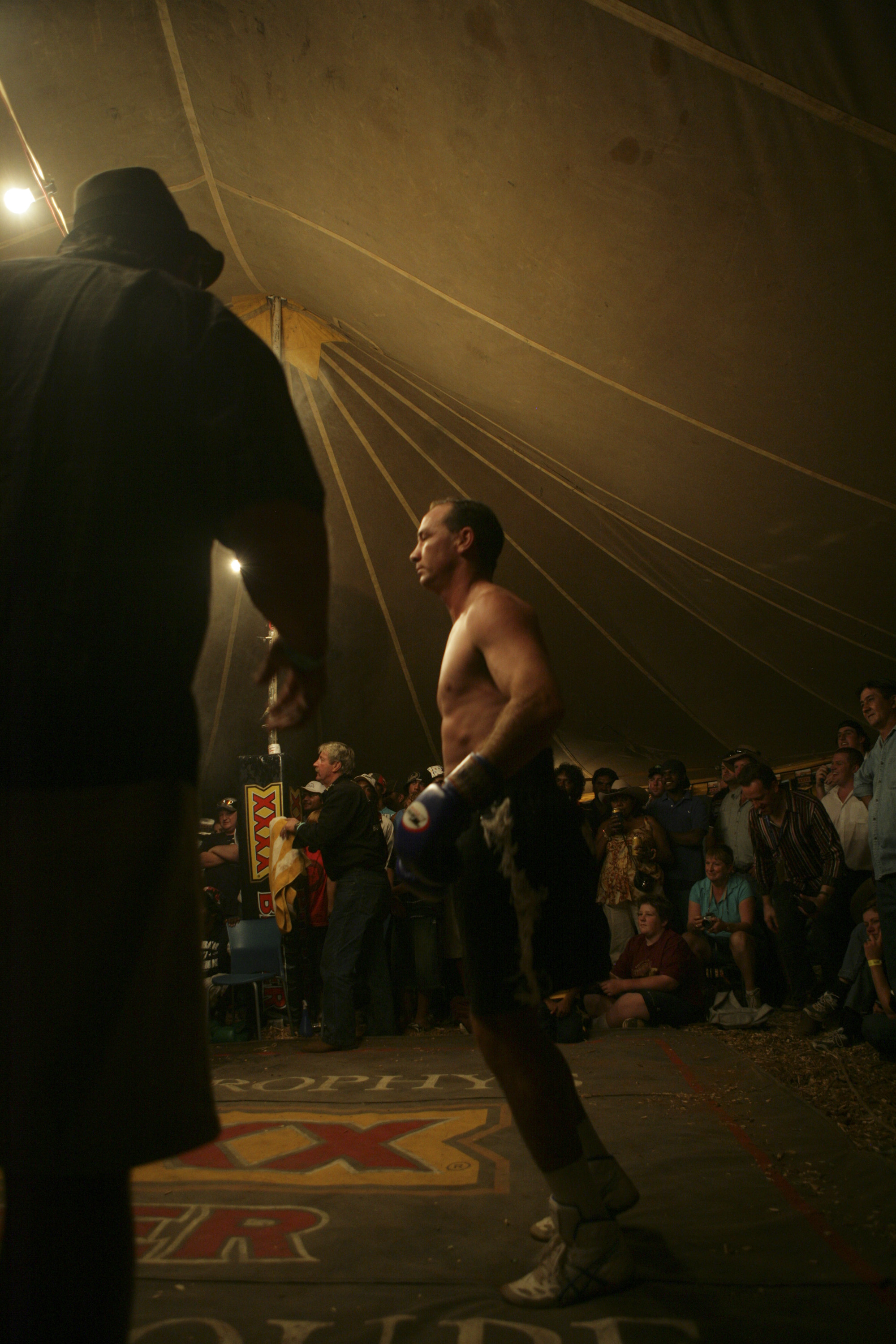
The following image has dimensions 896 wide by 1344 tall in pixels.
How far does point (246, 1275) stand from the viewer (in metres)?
1.57

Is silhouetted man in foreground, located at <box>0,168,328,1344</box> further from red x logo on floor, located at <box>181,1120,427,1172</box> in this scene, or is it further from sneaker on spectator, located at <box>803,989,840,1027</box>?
sneaker on spectator, located at <box>803,989,840,1027</box>

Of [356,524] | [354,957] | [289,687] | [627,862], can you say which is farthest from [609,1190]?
[356,524]

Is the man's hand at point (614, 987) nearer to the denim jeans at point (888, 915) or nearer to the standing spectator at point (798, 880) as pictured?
the standing spectator at point (798, 880)

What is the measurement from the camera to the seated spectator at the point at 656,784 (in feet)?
18.7

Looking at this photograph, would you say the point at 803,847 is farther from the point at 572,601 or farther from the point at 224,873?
the point at 224,873

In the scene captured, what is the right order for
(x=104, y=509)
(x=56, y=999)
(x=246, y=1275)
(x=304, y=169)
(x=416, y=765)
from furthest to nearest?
(x=416, y=765)
(x=304, y=169)
(x=246, y=1275)
(x=104, y=509)
(x=56, y=999)

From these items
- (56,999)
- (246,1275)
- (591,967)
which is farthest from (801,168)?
(246,1275)

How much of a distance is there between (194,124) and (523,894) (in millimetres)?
5081

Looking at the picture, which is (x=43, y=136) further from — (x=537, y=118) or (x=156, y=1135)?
(x=156, y=1135)

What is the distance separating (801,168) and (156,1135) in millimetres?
3421

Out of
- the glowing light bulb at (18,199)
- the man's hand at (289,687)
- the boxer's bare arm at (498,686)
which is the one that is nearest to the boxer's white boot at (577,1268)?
the boxer's bare arm at (498,686)

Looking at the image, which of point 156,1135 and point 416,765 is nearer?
point 156,1135

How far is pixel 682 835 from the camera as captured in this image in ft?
17.8

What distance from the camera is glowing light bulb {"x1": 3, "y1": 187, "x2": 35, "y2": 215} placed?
503 cm
